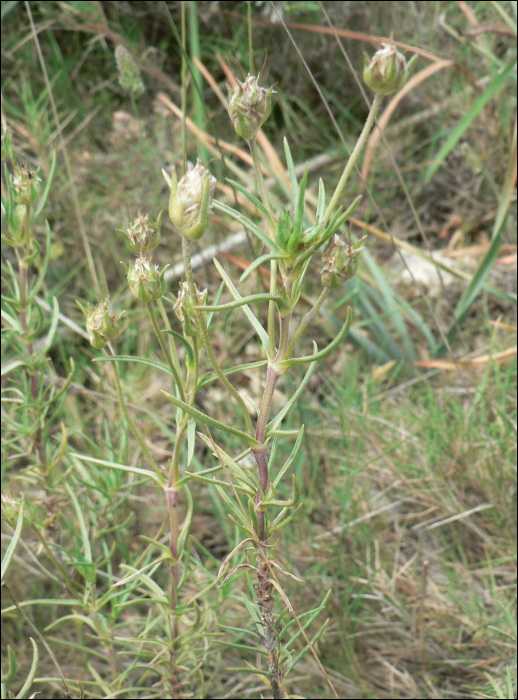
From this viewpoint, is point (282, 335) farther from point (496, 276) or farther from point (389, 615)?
point (496, 276)

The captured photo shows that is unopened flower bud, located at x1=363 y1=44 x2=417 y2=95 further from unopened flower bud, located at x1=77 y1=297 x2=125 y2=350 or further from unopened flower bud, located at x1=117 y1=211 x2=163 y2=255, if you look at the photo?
unopened flower bud, located at x1=77 y1=297 x2=125 y2=350

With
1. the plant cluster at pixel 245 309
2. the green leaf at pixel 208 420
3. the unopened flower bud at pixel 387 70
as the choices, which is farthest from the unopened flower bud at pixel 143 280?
the unopened flower bud at pixel 387 70

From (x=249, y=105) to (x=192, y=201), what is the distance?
139 mm

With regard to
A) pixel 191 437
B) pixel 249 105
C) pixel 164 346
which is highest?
pixel 249 105

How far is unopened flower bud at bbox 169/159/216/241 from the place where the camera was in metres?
0.50

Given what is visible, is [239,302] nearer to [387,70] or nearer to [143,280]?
[143,280]

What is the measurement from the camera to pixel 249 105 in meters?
0.58

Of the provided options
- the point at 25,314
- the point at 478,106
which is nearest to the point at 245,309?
the point at 25,314

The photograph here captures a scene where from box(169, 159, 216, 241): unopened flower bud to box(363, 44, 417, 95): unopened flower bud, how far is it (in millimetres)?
185

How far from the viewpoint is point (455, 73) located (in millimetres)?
2156

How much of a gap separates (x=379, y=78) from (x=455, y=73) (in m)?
1.86

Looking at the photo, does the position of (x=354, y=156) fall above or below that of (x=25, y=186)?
above

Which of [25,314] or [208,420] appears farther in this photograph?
[25,314]

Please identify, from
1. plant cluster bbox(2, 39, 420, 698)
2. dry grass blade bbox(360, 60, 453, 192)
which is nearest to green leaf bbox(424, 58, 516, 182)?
dry grass blade bbox(360, 60, 453, 192)
